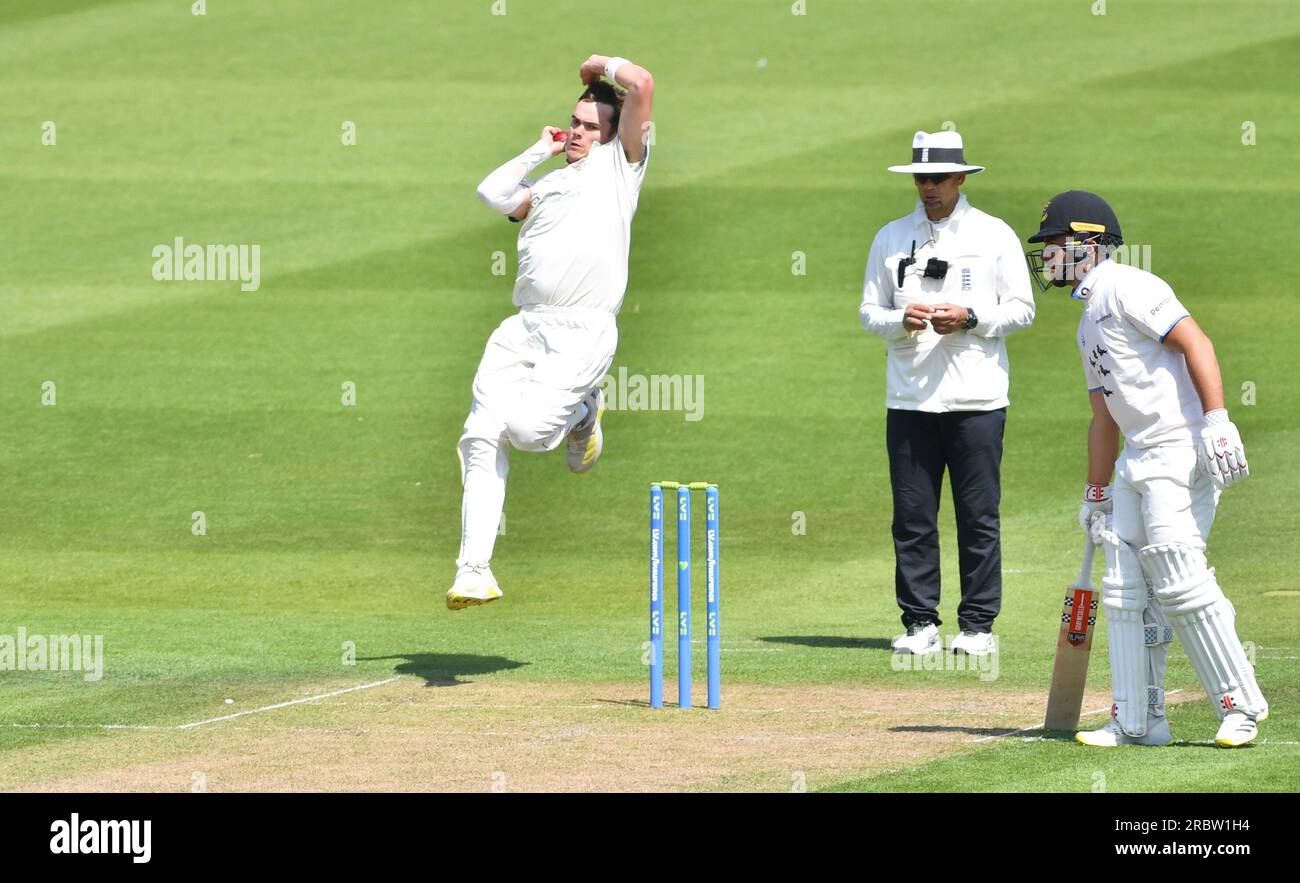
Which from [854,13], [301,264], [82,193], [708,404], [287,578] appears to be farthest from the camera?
[854,13]

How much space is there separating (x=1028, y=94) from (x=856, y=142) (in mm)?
2829

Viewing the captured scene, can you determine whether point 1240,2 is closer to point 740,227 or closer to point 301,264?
point 740,227

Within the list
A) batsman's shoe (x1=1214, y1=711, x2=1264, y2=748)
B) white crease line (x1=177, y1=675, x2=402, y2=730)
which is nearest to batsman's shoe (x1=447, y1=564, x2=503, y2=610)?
white crease line (x1=177, y1=675, x2=402, y2=730)

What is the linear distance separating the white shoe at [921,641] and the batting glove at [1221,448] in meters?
3.11

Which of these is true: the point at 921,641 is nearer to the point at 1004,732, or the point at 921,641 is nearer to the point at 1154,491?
the point at 1004,732

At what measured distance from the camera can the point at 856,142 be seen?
80.3 feet

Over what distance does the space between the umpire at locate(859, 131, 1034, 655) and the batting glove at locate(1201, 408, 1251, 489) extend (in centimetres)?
305

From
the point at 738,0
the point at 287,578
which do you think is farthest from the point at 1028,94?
the point at 287,578

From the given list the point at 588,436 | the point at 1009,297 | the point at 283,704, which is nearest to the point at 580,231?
the point at 588,436

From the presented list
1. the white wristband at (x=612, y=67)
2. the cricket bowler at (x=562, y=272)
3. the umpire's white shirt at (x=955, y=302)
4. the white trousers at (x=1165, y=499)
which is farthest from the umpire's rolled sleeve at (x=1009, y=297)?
the white trousers at (x=1165, y=499)

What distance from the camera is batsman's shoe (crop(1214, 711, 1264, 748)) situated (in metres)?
7.59

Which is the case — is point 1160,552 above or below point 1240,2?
below

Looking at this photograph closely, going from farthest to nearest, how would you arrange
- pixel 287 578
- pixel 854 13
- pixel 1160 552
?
pixel 854 13 → pixel 287 578 → pixel 1160 552

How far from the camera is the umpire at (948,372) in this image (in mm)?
10562
